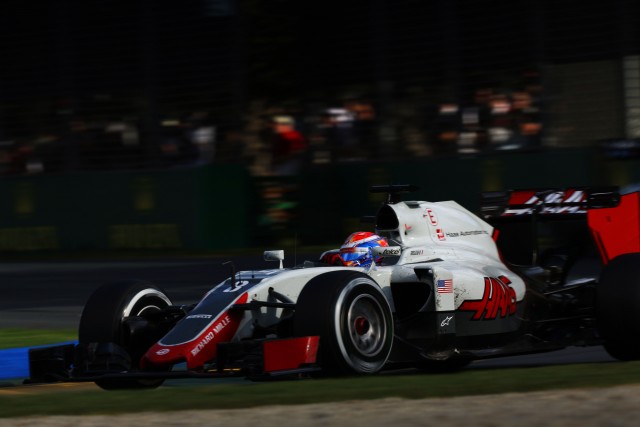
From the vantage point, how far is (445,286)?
8727 mm

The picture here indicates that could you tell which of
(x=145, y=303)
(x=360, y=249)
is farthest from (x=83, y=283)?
(x=360, y=249)

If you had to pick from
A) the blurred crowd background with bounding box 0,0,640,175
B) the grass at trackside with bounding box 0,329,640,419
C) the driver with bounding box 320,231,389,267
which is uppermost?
the blurred crowd background with bounding box 0,0,640,175

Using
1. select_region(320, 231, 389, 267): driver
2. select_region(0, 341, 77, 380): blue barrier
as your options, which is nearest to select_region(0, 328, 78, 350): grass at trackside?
select_region(0, 341, 77, 380): blue barrier

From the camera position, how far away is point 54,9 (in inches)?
896

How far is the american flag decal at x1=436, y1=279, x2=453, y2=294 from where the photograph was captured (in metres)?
8.70

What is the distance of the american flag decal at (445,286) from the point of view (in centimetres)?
870

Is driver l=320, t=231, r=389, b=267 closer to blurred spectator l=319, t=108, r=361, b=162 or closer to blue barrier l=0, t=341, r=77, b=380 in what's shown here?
blue barrier l=0, t=341, r=77, b=380

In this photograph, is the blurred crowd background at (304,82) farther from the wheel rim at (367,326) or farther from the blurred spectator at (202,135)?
the wheel rim at (367,326)

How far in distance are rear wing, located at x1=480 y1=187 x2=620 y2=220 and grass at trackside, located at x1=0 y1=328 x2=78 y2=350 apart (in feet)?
12.3

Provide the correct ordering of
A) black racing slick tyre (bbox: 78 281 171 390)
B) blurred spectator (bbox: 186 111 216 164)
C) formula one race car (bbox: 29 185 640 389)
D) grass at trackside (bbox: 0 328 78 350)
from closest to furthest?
formula one race car (bbox: 29 185 640 389)
black racing slick tyre (bbox: 78 281 171 390)
grass at trackside (bbox: 0 328 78 350)
blurred spectator (bbox: 186 111 216 164)

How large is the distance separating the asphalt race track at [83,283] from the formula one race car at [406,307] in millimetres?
857

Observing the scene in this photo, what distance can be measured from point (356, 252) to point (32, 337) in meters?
4.00

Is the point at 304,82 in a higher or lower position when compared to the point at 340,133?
higher

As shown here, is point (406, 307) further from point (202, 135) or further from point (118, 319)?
point (202, 135)
